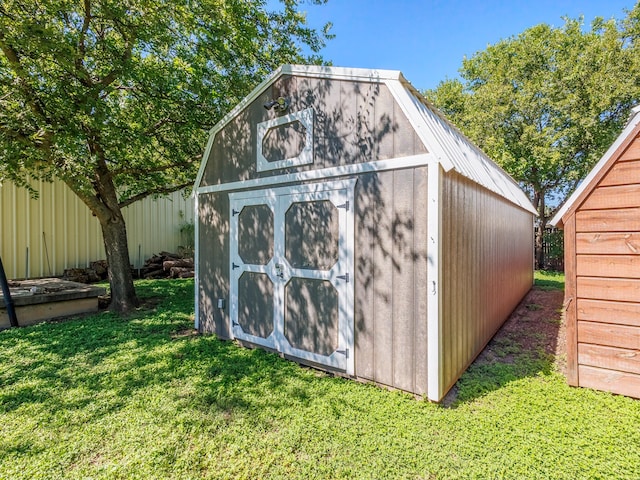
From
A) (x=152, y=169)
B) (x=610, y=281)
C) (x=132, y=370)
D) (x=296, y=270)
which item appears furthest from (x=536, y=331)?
(x=152, y=169)

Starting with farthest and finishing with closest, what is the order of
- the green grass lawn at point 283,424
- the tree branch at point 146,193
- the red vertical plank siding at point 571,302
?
1. the tree branch at point 146,193
2. the red vertical plank siding at point 571,302
3. the green grass lawn at point 283,424

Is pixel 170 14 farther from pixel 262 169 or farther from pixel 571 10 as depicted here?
pixel 571 10

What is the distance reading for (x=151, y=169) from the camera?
20.4 feet

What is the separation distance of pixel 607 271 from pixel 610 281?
0.32 feet

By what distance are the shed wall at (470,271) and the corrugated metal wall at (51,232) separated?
9.70 metres

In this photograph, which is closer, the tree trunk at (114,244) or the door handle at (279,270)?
the door handle at (279,270)

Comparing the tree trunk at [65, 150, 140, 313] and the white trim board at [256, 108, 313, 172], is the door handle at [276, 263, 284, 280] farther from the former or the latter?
the tree trunk at [65, 150, 140, 313]

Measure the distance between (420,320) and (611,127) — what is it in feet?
44.2

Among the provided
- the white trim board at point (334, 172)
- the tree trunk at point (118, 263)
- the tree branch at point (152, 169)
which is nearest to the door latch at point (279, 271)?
the white trim board at point (334, 172)

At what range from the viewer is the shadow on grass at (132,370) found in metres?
2.87

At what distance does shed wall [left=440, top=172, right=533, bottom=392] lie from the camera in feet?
9.46

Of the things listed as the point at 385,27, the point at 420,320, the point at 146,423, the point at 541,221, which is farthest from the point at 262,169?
the point at 541,221

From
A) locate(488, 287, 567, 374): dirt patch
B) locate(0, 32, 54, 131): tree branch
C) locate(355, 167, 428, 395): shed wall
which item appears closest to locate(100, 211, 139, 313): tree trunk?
locate(0, 32, 54, 131): tree branch

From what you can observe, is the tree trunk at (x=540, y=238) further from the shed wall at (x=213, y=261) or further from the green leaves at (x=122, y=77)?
the shed wall at (x=213, y=261)
